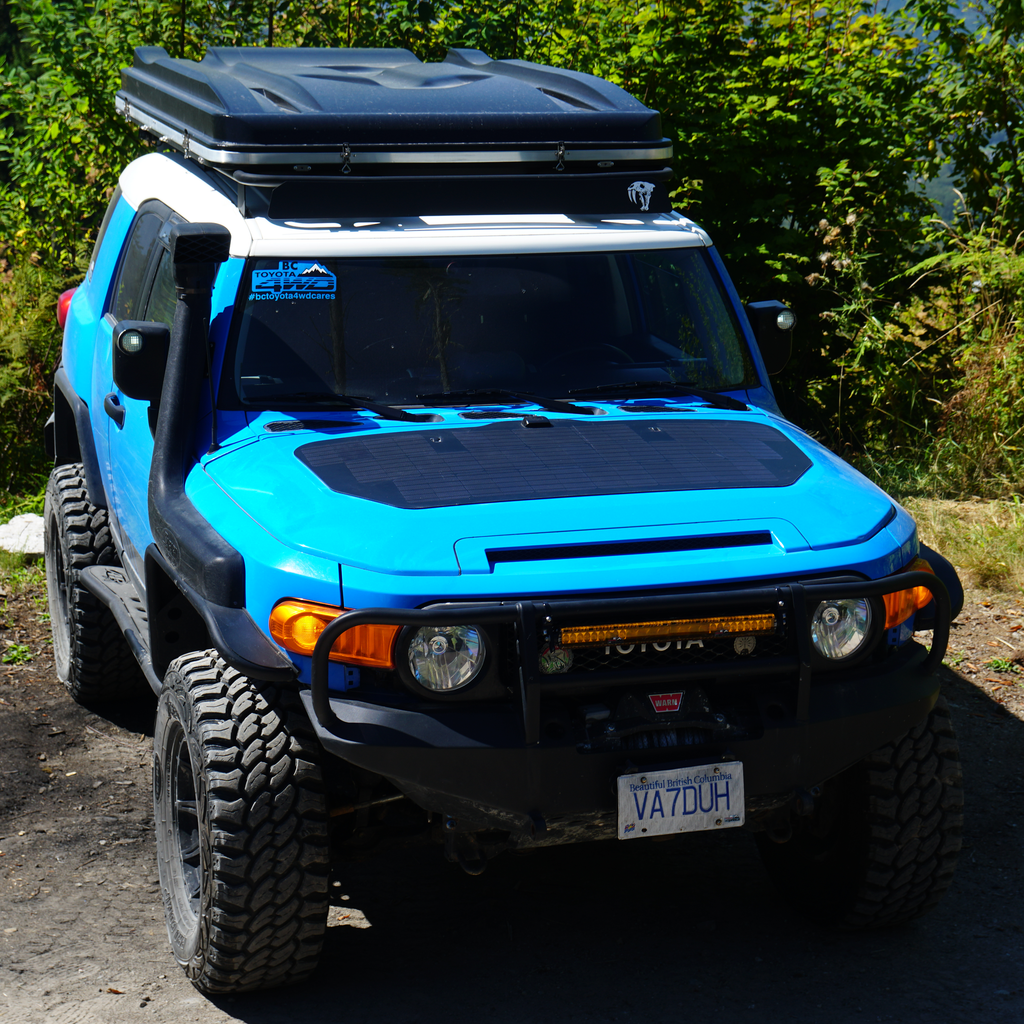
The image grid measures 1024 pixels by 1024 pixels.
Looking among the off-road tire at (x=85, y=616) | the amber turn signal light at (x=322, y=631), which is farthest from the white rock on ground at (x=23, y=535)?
the amber turn signal light at (x=322, y=631)

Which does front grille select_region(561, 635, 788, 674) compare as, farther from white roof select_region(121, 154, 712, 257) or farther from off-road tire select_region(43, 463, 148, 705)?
off-road tire select_region(43, 463, 148, 705)

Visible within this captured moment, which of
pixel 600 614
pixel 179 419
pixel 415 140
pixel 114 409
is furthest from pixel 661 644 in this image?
pixel 114 409

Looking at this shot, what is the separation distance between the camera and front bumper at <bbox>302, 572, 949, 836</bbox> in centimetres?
301

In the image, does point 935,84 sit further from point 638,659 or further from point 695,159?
point 638,659

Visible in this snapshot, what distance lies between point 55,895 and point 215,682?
47.2 inches

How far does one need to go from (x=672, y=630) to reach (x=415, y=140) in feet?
6.59

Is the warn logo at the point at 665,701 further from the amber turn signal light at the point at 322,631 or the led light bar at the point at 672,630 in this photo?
the amber turn signal light at the point at 322,631

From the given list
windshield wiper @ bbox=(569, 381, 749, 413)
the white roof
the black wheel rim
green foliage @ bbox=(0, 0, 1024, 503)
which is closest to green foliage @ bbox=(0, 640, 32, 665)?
green foliage @ bbox=(0, 0, 1024, 503)

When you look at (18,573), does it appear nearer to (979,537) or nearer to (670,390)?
(670,390)

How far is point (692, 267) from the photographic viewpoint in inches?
178

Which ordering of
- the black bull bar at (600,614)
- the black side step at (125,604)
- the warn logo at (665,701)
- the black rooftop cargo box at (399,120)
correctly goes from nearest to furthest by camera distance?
1. the black bull bar at (600,614)
2. the warn logo at (665,701)
3. the black rooftop cargo box at (399,120)
4. the black side step at (125,604)

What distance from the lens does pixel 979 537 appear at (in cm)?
700

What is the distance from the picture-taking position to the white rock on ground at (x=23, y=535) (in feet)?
23.7

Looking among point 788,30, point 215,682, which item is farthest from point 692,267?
point 788,30
